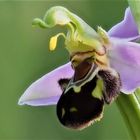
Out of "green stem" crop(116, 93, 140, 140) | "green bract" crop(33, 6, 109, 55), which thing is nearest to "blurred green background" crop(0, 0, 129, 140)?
"green bract" crop(33, 6, 109, 55)

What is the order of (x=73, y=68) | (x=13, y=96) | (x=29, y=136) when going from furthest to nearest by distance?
1. (x=13, y=96)
2. (x=29, y=136)
3. (x=73, y=68)

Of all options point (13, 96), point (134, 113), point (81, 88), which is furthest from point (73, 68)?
point (13, 96)

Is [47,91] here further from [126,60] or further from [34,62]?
[34,62]

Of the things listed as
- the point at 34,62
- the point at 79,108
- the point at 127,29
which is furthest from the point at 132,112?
the point at 34,62

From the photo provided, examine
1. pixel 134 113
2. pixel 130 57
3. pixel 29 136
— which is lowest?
pixel 29 136

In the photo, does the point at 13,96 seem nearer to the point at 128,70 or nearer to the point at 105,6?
the point at 105,6

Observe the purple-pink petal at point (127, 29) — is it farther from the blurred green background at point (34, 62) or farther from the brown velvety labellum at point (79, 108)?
the blurred green background at point (34, 62)
